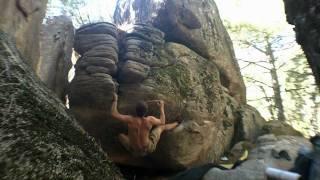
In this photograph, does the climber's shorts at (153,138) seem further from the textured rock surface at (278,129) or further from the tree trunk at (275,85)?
the tree trunk at (275,85)

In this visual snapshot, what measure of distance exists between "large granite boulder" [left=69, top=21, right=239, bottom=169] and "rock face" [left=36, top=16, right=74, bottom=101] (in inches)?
19.6

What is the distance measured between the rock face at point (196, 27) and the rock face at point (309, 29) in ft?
33.2

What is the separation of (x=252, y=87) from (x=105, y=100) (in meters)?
15.2

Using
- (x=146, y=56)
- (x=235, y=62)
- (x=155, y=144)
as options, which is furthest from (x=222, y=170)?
(x=235, y=62)

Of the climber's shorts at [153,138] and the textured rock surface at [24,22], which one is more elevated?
the textured rock surface at [24,22]

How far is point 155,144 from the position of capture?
34.9 ft

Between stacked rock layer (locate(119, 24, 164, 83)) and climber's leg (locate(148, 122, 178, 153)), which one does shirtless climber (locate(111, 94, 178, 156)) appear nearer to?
climber's leg (locate(148, 122, 178, 153))

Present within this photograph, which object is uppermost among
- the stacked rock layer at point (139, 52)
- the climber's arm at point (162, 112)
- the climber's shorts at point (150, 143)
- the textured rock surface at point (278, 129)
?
the stacked rock layer at point (139, 52)

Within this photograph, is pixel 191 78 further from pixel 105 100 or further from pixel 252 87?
pixel 252 87

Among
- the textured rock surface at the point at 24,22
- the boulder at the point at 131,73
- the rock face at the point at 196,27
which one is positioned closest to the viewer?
the textured rock surface at the point at 24,22

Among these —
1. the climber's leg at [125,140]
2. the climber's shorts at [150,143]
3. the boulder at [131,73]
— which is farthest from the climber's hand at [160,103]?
the climber's leg at [125,140]

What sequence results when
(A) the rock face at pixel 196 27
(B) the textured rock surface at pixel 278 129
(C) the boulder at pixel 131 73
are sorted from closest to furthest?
(C) the boulder at pixel 131 73 → (A) the rock face at pixel 196 27 → (B) the textured rock surface at pixel 278 129

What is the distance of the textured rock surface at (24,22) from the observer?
6.82m

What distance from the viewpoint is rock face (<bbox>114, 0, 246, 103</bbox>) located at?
1430 cm
